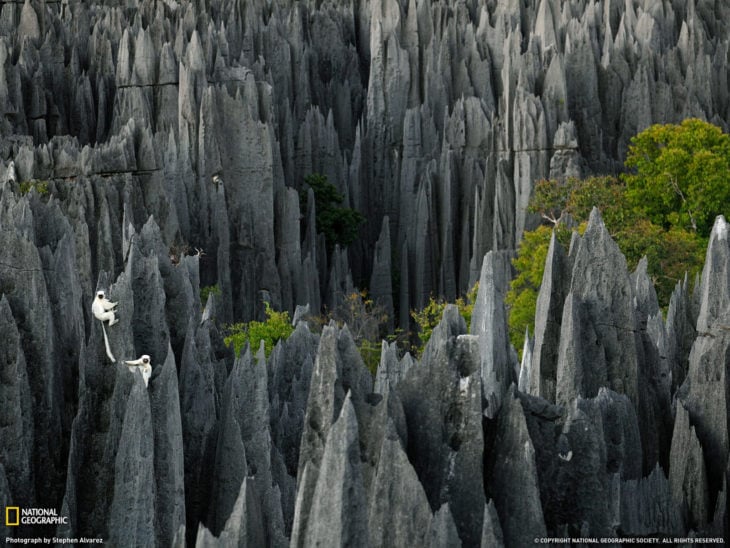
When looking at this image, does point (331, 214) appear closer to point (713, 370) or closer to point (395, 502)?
point (713, 370)

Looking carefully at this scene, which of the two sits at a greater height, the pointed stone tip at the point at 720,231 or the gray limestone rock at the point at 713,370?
the pointed stone tip at the point at 720,231

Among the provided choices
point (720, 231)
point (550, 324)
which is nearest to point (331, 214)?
point (720, 231)

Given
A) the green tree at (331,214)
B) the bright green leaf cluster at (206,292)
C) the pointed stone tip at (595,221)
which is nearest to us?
the pointed stone tip at (595,221)

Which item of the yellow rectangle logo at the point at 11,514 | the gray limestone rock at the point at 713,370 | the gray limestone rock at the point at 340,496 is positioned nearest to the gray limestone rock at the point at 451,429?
the gray limestone rock at the point at 340,496

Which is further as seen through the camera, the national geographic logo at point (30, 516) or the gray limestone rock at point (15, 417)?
the gray limestone rock at point (15, 417)

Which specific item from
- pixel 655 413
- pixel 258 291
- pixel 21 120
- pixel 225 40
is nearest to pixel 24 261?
pixel 655 413

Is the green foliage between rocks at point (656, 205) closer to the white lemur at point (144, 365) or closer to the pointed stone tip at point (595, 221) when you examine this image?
the pointed stone tip at point (595, 221)

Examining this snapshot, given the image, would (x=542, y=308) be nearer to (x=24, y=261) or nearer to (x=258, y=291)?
(x=24, y=261)
